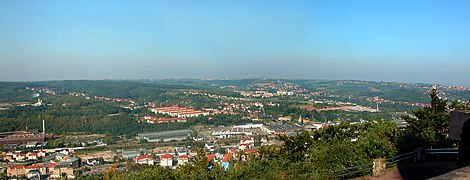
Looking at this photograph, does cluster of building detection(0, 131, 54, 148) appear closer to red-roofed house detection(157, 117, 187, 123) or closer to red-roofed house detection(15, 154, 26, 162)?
red-roofed house detection(15, 154, 26, 162)

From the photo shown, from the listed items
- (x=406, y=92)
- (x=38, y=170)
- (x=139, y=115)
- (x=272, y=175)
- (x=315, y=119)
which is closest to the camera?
(x=272, y=175)

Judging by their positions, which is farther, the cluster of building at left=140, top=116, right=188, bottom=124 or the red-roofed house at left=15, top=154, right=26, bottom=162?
the cluster of building at left=140, top=116, right=188, bottom=124

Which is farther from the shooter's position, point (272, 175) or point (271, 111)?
point (271, 111)

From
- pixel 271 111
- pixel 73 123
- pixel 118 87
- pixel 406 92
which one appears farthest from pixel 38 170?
pixel 118 87

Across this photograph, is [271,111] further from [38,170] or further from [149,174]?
[149,174]

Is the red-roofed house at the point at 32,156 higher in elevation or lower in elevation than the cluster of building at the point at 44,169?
lower

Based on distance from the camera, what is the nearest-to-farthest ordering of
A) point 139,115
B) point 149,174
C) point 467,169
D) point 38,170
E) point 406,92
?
point 467,169, point 149,174, point 38,170, point 139,115, point 406,92

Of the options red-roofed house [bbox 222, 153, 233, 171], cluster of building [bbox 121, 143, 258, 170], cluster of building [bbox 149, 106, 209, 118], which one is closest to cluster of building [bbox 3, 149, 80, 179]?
cluster of building [bbox 121, 143, 258, 170]

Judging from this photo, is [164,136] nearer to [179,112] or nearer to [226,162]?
[179,112]

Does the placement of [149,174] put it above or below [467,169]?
below

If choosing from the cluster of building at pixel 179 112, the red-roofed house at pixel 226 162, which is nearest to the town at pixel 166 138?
the cluster of building at pixel 179 112

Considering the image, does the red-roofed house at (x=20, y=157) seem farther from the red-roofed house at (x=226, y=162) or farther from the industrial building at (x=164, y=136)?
the red-roofed house at (x=226, y=162)
